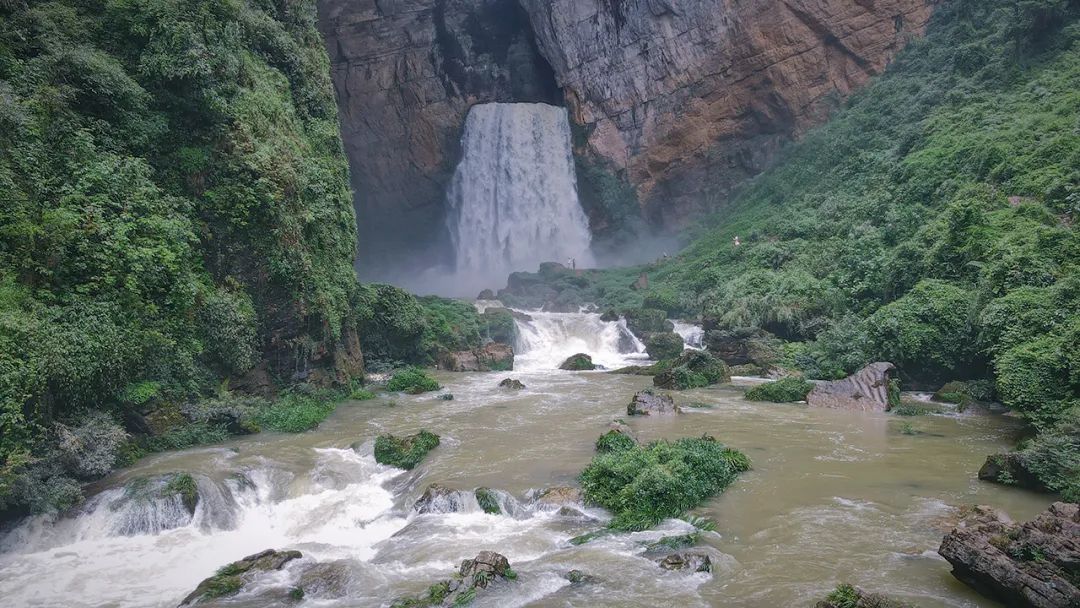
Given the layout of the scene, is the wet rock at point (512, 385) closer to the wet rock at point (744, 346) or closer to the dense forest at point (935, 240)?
the wet rock at point (744, 346)

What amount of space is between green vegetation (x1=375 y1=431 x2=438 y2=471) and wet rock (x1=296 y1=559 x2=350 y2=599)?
4064mm

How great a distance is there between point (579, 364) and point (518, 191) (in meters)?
22.4

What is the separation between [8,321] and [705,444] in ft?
34.7

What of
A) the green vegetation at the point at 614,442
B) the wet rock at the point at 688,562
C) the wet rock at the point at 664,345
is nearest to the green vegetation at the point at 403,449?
the green vegetation at the point at 614,442

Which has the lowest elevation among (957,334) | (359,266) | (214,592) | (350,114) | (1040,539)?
(214,592)

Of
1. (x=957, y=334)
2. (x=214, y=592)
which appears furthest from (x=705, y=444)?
(x=957, y=334)

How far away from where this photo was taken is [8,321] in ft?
32.6

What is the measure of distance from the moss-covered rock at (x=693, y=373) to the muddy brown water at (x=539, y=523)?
5.01 metres

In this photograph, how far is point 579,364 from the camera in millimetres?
25703

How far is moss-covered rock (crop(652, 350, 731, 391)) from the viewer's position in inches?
801

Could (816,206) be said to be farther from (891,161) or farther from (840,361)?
(840,361)

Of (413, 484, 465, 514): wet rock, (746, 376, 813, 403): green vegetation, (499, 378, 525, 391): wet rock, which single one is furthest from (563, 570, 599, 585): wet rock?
(499, 378, 525, 391): wet rock

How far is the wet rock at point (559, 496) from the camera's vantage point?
405 inches

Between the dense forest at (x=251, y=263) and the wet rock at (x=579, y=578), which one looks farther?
the dense forest at (x=251, y=263)
